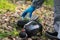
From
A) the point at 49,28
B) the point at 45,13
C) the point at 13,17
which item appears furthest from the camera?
the point at 45,13

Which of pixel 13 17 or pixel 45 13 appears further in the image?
pixel 45 13

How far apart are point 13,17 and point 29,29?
109 cm

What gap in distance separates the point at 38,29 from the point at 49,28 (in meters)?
0.52

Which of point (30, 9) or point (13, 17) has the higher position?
point (30, 9)

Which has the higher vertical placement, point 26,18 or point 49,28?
point 26,18

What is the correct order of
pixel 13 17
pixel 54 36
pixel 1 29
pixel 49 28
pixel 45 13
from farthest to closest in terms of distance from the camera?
pixel 45 13, pixel 13 17, pixel 49 28, pixel 1 29, pixel 54 36

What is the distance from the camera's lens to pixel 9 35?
3.76m

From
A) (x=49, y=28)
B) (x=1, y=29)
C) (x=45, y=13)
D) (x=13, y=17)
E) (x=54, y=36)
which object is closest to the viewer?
(x=54, y=36)

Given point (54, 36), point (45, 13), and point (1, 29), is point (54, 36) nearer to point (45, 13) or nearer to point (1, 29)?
point (1, 29)

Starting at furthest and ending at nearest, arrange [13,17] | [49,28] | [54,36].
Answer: [13,17] < [49,28] < [54,36]

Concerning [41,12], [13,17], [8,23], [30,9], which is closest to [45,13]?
[41,12]

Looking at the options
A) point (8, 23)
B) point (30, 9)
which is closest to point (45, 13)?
point (8, 23)

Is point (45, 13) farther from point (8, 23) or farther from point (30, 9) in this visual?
point (30, 9)

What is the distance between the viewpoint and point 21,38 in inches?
144
